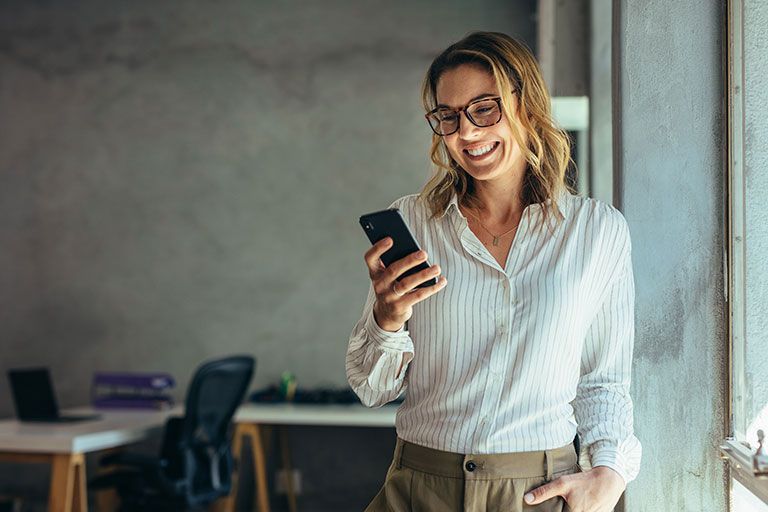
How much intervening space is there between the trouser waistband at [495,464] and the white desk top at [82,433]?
2.58 m

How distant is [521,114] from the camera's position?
1305mm

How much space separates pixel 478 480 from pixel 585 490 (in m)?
0.18

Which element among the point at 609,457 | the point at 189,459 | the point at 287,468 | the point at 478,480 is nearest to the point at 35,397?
the point at 189,459

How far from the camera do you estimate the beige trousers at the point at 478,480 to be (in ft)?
3.88

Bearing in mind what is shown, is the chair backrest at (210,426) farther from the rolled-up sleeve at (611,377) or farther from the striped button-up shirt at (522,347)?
the rolled-up sleeve at (611,377)

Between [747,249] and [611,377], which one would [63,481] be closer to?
[611,377]

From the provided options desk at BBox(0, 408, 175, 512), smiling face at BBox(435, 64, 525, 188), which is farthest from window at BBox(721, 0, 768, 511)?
desk at BBox(0, 408, 175, 512)

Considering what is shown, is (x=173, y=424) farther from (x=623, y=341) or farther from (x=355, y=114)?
(x=623, y=341)

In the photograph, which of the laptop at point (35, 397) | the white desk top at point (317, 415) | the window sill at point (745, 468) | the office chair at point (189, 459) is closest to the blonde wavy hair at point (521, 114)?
the window sill at point (745, 468)

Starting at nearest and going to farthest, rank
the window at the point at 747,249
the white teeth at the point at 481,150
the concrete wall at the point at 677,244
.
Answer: the white teeth at the point at 481,150
the window at the point at 747,249
the concrete wall at the point at 677,244

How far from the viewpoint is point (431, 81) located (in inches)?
54.8

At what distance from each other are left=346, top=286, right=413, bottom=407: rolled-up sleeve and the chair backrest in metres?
2.40

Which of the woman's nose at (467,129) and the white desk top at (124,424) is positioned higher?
the woman's nose at (467,129)

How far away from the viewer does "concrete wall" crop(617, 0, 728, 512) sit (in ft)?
4.94
